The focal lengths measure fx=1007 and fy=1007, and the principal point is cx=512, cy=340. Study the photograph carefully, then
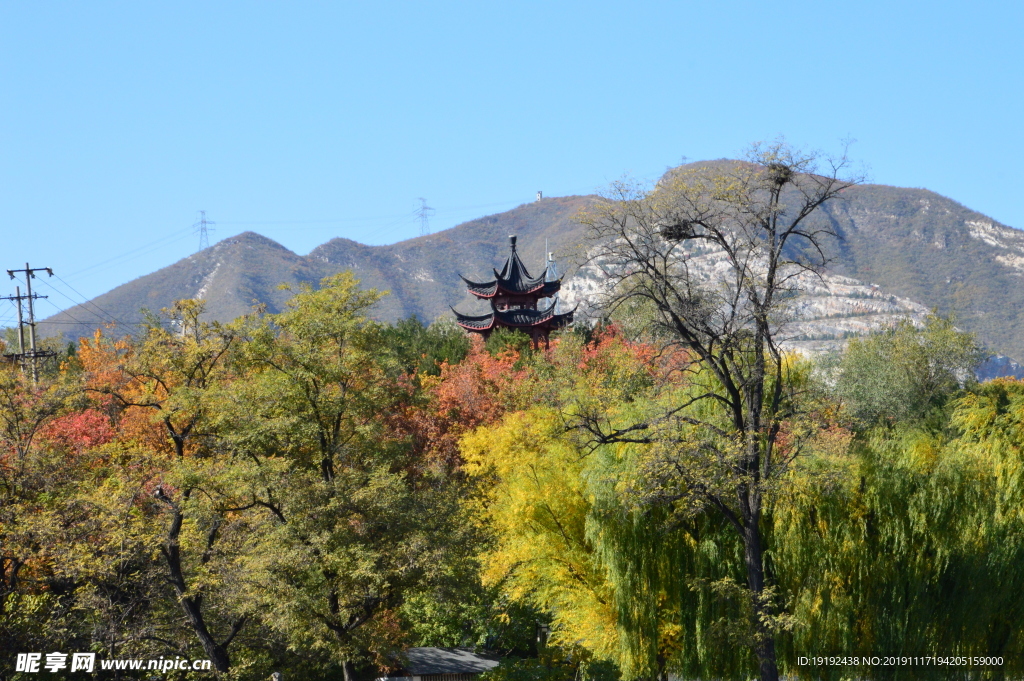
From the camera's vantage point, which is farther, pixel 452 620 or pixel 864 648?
pixel 452 620

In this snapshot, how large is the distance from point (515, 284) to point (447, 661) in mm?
31362

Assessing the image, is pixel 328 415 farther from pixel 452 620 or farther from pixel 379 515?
pixel 452 620

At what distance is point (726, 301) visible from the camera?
17.6 metres

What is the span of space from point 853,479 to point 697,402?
3294 mm

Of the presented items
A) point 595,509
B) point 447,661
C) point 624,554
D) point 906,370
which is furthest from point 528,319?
point 624,554

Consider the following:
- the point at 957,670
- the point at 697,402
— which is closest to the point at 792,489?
the point at 697,402

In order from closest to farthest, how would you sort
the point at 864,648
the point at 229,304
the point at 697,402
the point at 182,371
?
the point at 864,648 < the point at 697,402 < the point at 182,371 < the point at 229,304

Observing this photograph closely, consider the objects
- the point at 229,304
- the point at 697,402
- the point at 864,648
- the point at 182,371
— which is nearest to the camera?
the point at 864,648

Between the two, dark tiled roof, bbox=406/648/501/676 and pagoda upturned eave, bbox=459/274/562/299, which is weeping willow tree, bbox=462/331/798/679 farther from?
pagoda upturned eave, bbox=459/274/562/299

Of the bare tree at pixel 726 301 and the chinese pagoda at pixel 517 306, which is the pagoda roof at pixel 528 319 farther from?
the bare tree at pixel 726 301

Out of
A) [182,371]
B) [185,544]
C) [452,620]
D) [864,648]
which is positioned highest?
[182,371]

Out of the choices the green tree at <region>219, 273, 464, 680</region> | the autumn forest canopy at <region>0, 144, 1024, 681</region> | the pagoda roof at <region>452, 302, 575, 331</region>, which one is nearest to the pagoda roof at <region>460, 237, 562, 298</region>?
the pagoda roof at <region>452, 302, 575, 331</region>

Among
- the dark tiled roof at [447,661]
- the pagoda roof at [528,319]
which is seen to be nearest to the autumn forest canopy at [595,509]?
the dark tiled roof at [447,661]

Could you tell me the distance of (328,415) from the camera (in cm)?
2077
